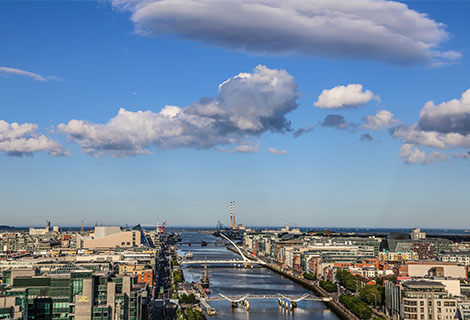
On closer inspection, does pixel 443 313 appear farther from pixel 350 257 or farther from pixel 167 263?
pixel 167 263

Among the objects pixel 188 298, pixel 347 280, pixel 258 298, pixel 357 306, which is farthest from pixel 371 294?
pixel 188 298

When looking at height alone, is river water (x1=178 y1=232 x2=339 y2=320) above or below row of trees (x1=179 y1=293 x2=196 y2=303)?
below

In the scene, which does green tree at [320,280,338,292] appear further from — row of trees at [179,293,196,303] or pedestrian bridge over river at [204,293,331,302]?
row of trees at [179,293,196,303]

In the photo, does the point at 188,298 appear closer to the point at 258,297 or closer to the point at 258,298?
the point at 258,297

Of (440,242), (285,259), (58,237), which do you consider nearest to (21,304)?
(285,259)

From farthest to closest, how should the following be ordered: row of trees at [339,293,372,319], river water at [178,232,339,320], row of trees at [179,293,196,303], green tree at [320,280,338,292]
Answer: green tree at [320,280,338,292]
row of trees at [179,293,196,303]
river water at [178,232,339,320]
row of trees at [339,293,372,319]

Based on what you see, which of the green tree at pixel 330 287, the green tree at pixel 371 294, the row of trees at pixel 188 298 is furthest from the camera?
the green tree at pixel 330 287

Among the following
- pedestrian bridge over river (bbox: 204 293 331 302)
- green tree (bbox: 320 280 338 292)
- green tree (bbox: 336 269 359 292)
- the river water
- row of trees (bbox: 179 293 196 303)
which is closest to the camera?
the river water

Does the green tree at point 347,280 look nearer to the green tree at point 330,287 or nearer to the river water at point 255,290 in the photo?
the green tree at point 330,287

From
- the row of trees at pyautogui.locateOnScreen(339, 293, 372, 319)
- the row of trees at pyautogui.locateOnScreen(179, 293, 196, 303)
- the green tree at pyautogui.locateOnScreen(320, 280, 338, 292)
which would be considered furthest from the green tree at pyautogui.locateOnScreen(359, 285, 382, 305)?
the row of trees at pyautogui.locateOnScreen(179, 293, 196, 303)

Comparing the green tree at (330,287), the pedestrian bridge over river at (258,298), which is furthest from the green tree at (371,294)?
the green tree at (330,287)

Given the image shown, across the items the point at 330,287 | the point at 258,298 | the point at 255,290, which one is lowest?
the point at 255,290
